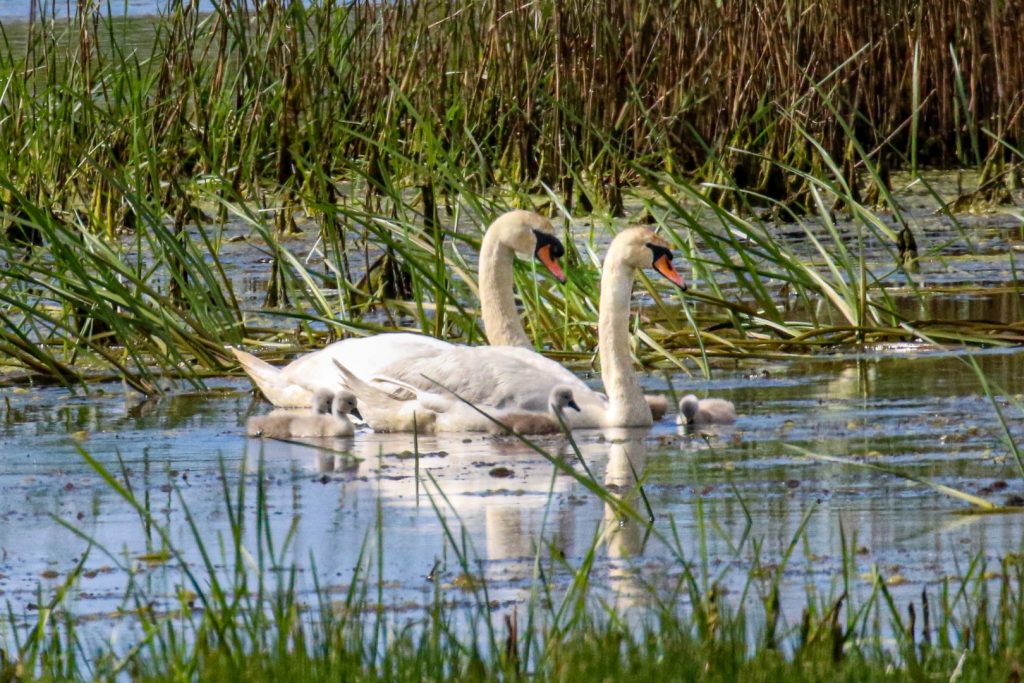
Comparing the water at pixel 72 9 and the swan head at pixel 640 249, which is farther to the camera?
the water at pixel 72 9

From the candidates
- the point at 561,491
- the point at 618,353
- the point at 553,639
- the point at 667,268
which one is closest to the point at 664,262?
the point at 667,268

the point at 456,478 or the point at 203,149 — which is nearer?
the point at 456,478

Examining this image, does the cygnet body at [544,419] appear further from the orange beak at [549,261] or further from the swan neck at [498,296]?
the orange beak at [549,261]

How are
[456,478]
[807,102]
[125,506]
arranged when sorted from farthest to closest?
[807,102]
[456,478]
[125,506]

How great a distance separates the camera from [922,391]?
735 centimetres

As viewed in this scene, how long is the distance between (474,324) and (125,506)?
2.76 m

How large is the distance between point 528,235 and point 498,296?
0.82ft

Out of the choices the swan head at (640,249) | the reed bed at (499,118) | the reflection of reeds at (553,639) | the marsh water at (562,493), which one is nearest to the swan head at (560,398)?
the marsh water at (562,493)

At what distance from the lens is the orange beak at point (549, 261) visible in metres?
7.79

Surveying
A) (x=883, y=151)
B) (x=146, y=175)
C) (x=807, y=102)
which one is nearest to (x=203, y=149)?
(x=146, y=175)

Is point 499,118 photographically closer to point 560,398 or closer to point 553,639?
point 560,398

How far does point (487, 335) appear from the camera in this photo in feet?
25.5

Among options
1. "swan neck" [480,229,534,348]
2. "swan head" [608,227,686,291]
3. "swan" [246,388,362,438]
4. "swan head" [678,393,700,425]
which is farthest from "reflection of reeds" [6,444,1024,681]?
"swan neck" [480,229,534,348]

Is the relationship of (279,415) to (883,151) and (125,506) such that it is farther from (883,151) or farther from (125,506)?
(883,151)
